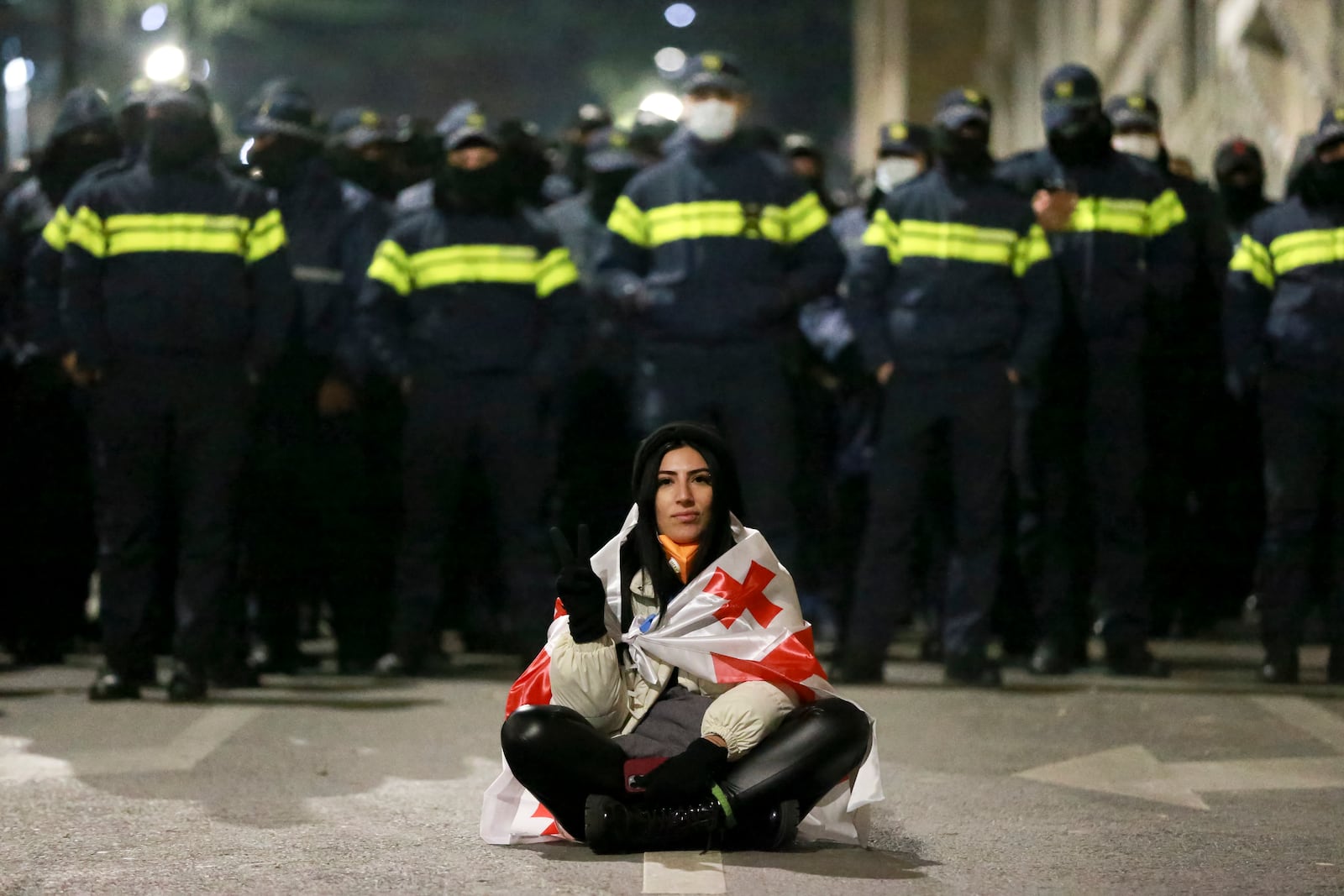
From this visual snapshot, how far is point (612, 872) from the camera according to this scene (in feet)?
17.2

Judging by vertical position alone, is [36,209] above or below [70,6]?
below

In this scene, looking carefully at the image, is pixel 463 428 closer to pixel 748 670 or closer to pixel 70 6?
pixel 748 670

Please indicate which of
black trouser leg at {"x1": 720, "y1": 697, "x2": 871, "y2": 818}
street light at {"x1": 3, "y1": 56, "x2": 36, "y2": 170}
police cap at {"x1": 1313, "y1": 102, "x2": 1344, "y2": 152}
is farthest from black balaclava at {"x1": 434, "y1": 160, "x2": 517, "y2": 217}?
street light at {"x1": 3, "y1": 56, "x2": 36, "y2": 170}

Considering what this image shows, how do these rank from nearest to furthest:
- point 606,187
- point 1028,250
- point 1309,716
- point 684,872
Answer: point 684,872 < point 1309,716 < point 1028,250 < point 606,187

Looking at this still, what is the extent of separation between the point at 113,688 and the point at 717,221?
136 inches

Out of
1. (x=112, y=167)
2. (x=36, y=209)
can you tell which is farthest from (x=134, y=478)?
(x=36, y=209)

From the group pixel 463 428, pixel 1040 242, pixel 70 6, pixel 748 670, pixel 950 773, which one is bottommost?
pixel 950 773

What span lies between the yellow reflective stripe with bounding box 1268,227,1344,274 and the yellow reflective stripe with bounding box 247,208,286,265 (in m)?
4.66

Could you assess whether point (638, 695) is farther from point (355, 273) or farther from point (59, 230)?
point (355, 273)

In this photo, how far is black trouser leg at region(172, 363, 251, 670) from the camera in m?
9.03

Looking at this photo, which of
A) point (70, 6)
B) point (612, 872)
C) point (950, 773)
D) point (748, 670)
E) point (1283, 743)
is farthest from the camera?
point (70, 6)

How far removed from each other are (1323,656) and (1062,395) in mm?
2160

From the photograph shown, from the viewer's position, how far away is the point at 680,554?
5754 millimetres

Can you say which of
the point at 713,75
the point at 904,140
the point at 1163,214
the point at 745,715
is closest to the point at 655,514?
the point at 745,715
